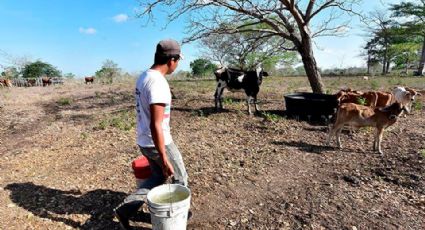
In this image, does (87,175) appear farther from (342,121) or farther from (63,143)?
(342,121)

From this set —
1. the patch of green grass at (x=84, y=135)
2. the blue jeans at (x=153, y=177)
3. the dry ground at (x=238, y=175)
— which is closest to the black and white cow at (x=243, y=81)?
the dry ground at (x=238, y=175)

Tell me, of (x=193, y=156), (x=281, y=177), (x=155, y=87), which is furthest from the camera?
(x=193, y=156)

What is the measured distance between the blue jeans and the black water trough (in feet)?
17.3

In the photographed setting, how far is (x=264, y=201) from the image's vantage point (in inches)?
160

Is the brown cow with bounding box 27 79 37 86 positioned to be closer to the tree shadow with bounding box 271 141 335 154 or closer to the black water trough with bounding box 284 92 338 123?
the black water trough with bounding box 284 92 338 123

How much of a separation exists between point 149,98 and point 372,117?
454 cm

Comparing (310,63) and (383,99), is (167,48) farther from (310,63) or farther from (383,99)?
(310,63)

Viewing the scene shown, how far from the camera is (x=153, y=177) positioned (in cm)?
334

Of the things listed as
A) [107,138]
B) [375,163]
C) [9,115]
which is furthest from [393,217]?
[9,115]

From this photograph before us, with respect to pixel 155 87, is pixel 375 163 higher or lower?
lower

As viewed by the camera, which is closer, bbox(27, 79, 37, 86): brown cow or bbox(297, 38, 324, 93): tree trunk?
bbox(297, 38, 324, 93): tree trunk

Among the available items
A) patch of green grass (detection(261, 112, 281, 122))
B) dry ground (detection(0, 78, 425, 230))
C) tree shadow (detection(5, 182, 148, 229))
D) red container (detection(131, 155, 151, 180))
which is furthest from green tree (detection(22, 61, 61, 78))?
red container (detection(131, 155, 151, 180))

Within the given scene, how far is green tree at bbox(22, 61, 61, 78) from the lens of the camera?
43.8 metres

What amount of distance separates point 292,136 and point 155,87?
465cm
